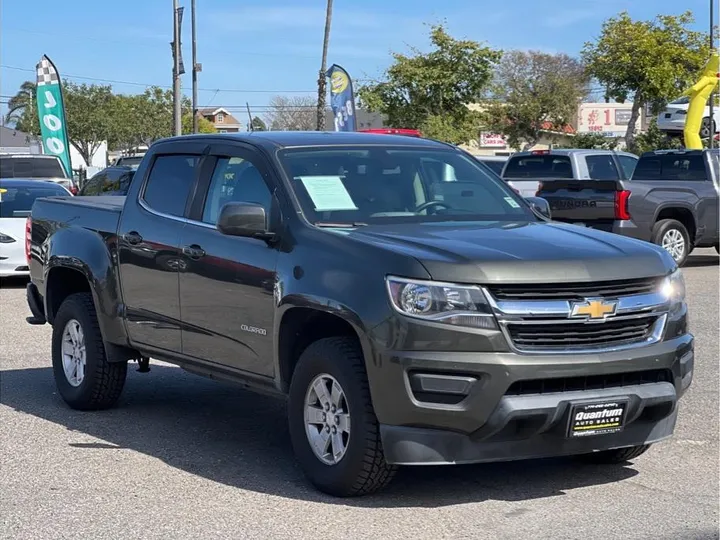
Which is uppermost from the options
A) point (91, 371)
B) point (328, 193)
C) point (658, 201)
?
point (328, 193)

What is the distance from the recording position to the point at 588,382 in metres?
5.81

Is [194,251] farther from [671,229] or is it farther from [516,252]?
[671,229]

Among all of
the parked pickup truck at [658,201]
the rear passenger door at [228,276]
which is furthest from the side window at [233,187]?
the parked pickup truck at [658,201]

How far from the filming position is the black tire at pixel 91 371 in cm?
829

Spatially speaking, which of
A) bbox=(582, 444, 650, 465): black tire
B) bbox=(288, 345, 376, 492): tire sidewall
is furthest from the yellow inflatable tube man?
bbox=(288, 345, 376, 492): tire sidewall

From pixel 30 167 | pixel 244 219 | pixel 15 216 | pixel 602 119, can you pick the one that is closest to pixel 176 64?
pixel 30 167

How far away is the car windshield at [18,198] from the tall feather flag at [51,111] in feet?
54.2

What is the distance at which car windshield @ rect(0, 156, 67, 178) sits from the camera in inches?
1067

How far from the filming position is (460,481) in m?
6.50

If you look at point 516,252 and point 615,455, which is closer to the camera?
point 516,252

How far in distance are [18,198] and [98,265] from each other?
10.7m

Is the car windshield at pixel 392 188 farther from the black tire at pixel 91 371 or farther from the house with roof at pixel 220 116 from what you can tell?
the house with roof at pixel 220 116

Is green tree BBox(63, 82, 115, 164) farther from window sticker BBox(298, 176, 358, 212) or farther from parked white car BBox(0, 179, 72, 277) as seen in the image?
window sticker BBox(298, 176, 358, 212)

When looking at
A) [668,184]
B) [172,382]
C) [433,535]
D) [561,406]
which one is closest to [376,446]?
[433,535]
